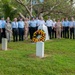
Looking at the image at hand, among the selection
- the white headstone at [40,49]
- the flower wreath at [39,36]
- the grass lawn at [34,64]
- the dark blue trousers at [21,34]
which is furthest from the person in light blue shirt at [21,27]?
the white headstone at [40,49]

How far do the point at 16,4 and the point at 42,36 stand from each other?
16.1 metres

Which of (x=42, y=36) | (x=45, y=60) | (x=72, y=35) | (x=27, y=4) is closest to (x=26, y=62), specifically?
(x=45, y=60)

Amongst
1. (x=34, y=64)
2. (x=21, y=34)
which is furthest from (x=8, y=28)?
(x=34, y=64)

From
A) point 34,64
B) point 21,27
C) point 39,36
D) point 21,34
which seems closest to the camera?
point 34,64

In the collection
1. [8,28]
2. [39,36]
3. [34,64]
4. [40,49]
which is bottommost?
[34,64]

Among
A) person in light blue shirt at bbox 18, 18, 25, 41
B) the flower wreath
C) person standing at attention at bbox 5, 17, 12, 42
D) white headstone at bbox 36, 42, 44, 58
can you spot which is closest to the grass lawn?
white headstone at bbox 36, 42, 44, 58

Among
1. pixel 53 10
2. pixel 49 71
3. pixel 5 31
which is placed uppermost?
pixel 53 10

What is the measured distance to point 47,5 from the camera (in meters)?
31.1

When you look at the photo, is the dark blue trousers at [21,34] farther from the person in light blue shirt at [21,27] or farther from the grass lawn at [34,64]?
the grass lawn at [34,64]

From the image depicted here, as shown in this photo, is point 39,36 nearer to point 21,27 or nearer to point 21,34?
point 21,27

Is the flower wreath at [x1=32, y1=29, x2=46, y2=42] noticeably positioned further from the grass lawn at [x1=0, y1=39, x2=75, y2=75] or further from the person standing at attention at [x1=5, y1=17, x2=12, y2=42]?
the grass lawn at [x1=0, y1=39, x2=75, y2=75]

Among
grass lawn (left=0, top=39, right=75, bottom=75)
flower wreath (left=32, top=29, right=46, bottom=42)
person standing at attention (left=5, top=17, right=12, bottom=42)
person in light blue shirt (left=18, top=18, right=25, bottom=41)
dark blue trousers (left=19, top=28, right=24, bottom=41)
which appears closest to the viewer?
grass lawn (left=0, top=39, right=75, bottom=75)

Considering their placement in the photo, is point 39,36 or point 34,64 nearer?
point 34,64

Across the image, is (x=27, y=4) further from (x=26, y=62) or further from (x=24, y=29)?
(x=26, y=62)
